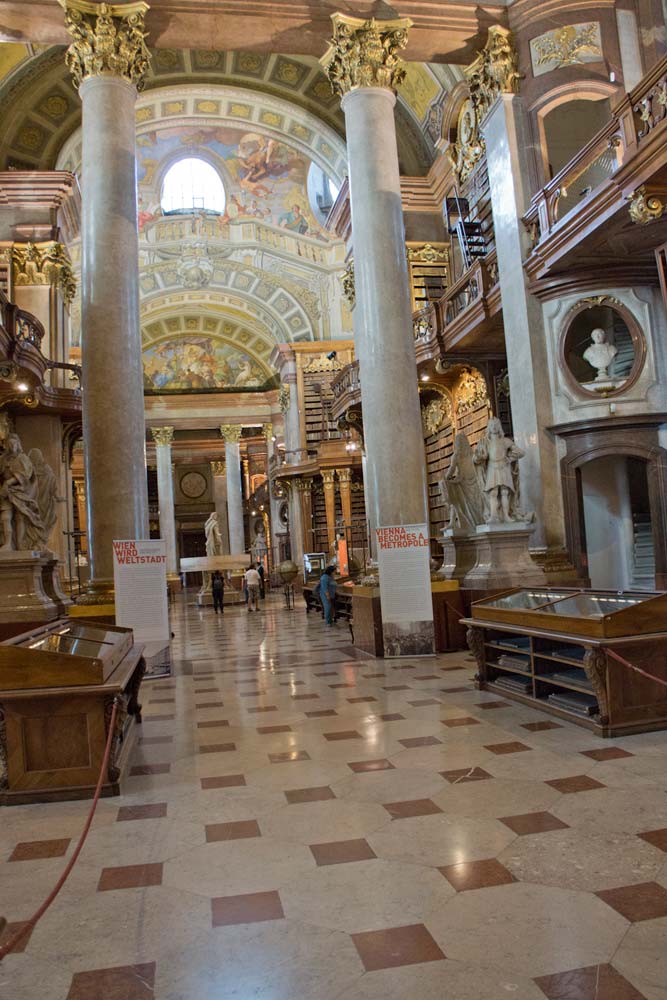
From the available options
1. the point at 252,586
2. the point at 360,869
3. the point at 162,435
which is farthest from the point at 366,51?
the point at 162,435

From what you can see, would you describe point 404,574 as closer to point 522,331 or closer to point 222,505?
point 522,331

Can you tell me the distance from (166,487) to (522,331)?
2237cm

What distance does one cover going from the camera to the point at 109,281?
888 cm

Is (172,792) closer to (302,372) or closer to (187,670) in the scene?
(187,670)

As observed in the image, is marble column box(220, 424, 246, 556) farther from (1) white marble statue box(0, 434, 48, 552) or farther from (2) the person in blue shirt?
(1) white marble statue box(0, 434, 48, 552)

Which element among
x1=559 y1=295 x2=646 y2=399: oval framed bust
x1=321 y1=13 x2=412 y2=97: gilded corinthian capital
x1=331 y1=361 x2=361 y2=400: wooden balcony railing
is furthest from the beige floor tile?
x1=331 y1=361 x2=361 y2=400: wooden balcony railing

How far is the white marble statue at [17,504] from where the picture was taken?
26.9ft

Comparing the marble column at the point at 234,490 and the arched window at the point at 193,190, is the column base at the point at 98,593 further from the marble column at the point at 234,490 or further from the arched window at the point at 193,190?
the marble column at the point at 234,490

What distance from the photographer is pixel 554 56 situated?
11273 mm

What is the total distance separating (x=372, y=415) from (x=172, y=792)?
6192 millimetres

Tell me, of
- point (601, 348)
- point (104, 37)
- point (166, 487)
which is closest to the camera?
point (104, 37)

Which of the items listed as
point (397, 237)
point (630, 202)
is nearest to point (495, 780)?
point (630, 202)

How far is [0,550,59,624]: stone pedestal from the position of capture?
7.77m

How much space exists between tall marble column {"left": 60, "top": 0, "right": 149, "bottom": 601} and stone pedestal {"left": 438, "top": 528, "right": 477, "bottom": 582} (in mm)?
4065
